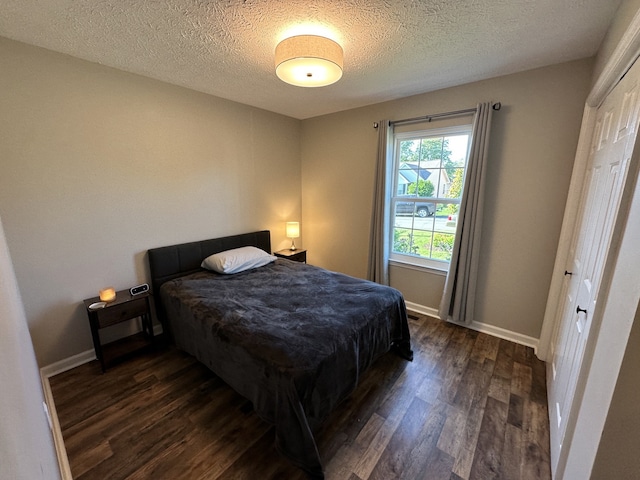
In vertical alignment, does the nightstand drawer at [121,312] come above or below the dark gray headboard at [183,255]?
below

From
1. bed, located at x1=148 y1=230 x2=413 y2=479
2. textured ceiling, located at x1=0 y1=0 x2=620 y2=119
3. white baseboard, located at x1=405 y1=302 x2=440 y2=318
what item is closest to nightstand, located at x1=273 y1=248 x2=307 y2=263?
bed, located at x1=148 y1=230 x2=413 y2=479

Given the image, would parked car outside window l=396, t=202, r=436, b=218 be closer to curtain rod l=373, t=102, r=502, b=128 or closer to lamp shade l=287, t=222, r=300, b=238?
curtain rod l=373, t=102, r=502, b=128

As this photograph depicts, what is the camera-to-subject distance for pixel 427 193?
3.01m

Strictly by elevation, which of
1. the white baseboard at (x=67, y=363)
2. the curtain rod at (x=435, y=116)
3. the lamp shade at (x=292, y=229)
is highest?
the curtain rod at (x=435, y=116)

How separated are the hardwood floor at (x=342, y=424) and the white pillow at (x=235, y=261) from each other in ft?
2.88

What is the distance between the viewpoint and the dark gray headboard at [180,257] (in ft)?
8.40

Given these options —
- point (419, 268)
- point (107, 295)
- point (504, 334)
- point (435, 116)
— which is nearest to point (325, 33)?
point (435, 116)

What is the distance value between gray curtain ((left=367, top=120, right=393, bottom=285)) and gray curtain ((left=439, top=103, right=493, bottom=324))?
760mm

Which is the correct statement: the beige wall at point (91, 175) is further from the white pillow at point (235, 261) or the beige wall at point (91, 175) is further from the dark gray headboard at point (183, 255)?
the white pillow at point (235, 261)

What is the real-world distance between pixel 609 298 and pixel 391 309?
1355 mm

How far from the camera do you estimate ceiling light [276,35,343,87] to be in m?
1.55

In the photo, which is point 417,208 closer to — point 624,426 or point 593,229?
point 593,229

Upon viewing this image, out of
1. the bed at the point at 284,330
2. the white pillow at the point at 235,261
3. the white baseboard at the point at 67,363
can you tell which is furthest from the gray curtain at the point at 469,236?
the white baseboard at the point at 67,363

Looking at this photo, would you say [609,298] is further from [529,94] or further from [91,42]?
[91,42]
